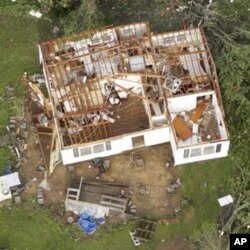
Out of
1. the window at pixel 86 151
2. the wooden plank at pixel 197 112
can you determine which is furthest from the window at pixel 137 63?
the window at pixel 86 151

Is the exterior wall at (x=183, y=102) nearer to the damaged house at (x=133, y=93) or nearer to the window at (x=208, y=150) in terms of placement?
the damaged house at (x=133, y=93)

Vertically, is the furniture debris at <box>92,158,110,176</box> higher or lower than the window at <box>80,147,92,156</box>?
lower

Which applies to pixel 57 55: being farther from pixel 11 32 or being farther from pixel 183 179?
pixel 183 179

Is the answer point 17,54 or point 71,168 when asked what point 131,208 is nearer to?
point 71,168

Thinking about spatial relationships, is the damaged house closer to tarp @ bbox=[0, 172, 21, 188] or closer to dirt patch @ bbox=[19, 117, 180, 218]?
dirt patch @ bbox=[19, 117, 180, 218]

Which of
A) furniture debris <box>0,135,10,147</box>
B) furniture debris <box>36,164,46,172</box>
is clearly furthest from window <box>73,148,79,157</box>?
furniture debris <box>0,135,10,147</box>

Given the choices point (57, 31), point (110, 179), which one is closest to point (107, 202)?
point (110, 179)
